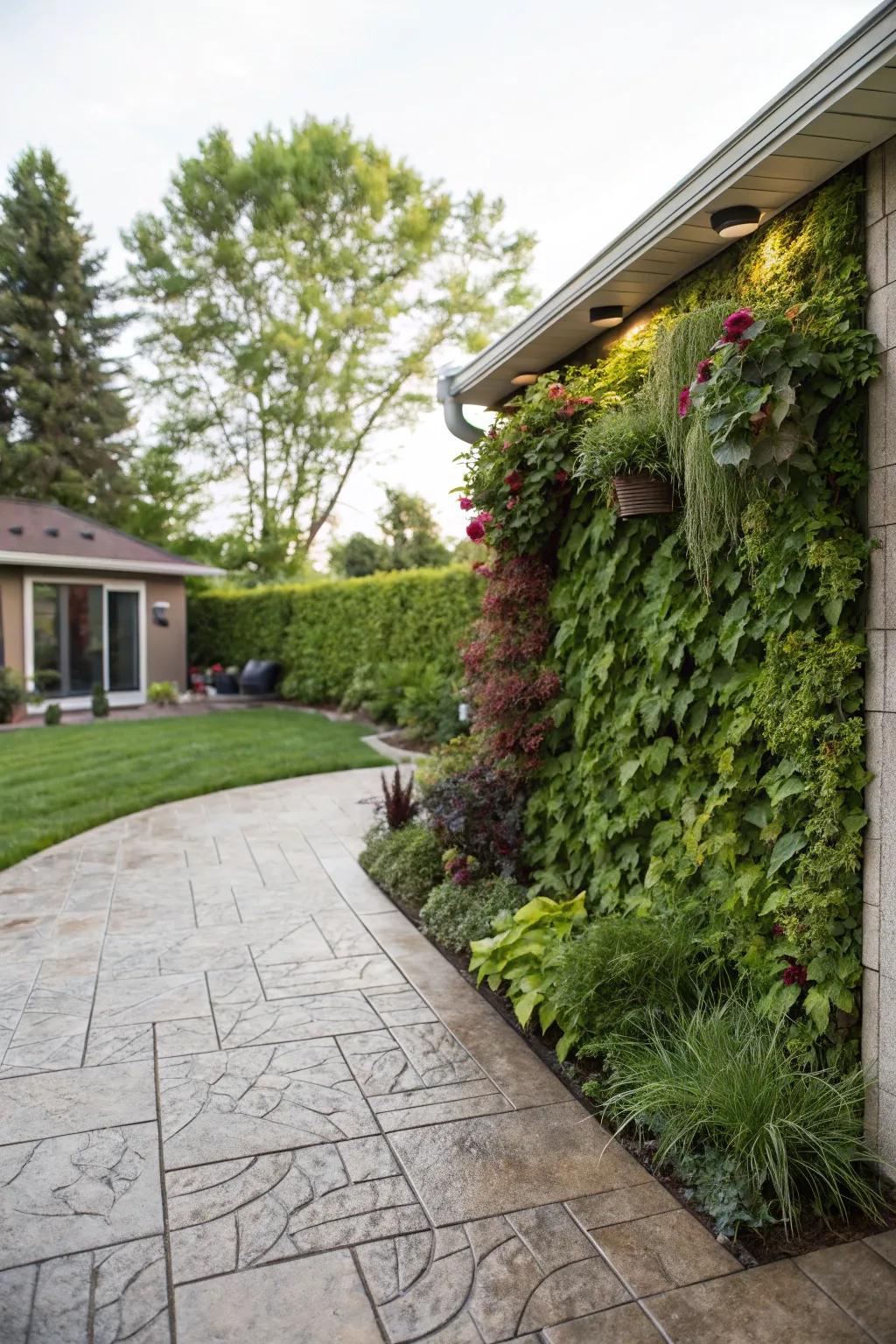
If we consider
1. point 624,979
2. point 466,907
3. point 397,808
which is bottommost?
point 466,907

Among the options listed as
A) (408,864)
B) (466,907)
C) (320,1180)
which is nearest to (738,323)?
(320,1180)

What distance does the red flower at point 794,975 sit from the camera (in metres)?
2.69

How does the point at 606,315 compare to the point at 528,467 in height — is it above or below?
above

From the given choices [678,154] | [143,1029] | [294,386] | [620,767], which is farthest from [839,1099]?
[294,386]

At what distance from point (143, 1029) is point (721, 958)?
2.14 metres

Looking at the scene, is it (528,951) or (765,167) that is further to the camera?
(528,951)

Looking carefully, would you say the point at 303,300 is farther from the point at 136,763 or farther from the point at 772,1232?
the point at 772,1232

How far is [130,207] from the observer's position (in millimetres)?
20656

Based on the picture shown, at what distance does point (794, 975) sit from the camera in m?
2.71

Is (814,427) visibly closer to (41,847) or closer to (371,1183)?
(371,1183)

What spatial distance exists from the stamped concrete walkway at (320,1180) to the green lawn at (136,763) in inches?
104

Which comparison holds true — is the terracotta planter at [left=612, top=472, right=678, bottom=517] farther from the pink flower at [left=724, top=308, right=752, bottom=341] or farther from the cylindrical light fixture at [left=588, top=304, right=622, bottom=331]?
the cylindrical light fixture at [left=588, top=304, right=622, bottom=331]

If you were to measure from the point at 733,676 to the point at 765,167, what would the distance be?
5.11ft

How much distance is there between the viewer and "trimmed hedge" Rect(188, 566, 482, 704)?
37.3 feet
